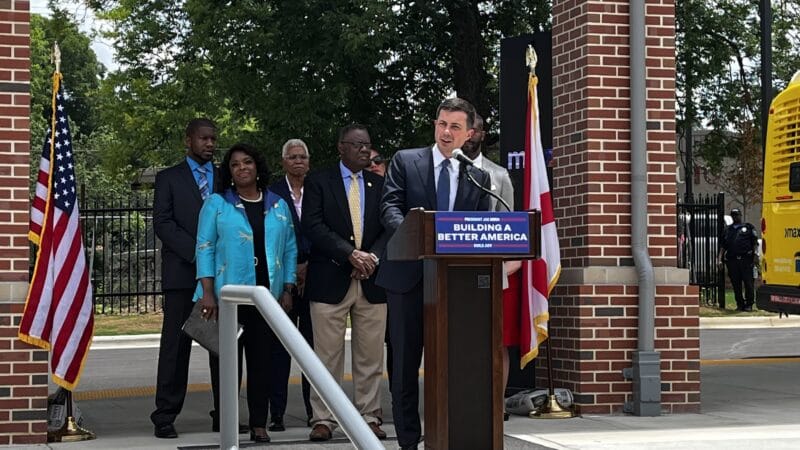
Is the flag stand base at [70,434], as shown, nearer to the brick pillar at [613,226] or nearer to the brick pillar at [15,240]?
the brick pillar at [15,240]

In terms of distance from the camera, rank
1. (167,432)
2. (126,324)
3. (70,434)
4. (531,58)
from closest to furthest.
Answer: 1. (70,434)
2. (167,432)
3. (531,58)
4. (126,324)

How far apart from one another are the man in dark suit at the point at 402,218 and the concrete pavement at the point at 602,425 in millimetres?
1390

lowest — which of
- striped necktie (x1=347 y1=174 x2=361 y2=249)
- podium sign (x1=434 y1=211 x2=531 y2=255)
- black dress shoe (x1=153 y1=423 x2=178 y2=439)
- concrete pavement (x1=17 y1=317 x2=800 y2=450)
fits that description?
concrete pavement (x1=17 y1=317 x2=800 y2=450)

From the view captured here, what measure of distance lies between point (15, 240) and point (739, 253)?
62.6 feet

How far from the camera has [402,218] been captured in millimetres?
7762

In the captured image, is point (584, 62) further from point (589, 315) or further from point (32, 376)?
point (32, 376)

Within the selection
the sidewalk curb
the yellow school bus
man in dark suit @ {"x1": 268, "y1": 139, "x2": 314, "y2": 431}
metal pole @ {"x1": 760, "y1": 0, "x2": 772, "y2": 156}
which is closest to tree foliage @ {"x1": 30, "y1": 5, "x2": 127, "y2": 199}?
metal pole @ {"x1": 760, "y1": 0, "x2": 772, "y2": 156}

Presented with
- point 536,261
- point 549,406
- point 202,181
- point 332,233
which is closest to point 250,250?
point 332,233

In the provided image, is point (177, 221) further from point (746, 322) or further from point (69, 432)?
point (746, 322)

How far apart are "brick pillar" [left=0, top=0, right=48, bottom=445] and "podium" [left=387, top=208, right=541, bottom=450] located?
10.8 feet

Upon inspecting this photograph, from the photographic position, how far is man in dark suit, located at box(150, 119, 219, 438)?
9609 millimetres

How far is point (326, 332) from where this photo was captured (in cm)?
962

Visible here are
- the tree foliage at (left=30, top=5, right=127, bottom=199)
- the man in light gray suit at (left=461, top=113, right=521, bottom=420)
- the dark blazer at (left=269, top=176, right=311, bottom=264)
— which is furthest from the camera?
the tree foliage at (left=30, top=5, right=127, bottom=199)

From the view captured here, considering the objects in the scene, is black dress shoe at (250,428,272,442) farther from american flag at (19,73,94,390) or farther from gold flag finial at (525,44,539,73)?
gold flag finial at (525,44,539,73)
